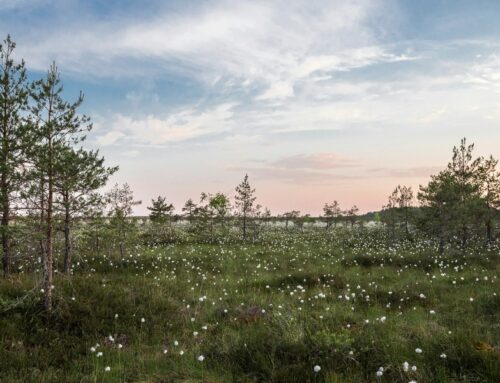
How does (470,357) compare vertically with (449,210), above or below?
below

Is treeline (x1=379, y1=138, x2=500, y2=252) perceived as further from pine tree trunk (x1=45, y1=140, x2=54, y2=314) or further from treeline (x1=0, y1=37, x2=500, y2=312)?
pine tree trunk (x1=45, y1=140, x2=54, y2=314)

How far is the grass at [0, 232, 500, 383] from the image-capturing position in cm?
616

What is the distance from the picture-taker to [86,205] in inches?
393

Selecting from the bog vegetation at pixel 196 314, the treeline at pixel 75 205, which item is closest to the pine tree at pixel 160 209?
the treeline at pixel 75 205

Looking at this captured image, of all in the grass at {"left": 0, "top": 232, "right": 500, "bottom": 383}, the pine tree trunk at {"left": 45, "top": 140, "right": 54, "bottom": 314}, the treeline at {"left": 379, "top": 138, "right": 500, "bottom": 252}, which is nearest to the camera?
the grass at {"left": 0, "top": 232, "right": 500, "bottom": 383}

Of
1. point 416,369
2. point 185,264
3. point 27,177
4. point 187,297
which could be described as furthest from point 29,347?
point 185,264

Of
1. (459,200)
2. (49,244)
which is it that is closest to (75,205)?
(49,244)

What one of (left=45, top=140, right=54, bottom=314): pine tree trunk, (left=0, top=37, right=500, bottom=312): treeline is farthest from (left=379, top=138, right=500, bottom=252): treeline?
(left=45, top=140, right=54, bottom=314): pine tree trunk

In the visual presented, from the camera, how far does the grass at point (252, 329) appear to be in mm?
6164

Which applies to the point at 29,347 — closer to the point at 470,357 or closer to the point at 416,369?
the point at 416,369

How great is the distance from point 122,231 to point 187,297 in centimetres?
891

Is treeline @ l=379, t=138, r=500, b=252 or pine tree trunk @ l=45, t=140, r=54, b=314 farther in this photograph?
treeline @ l=379, t=138, r=500, b=252

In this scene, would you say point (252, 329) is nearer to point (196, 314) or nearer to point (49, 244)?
point (196, 314)

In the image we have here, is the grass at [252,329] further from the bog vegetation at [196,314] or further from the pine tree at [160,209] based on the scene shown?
the pine tree at [160,209]
